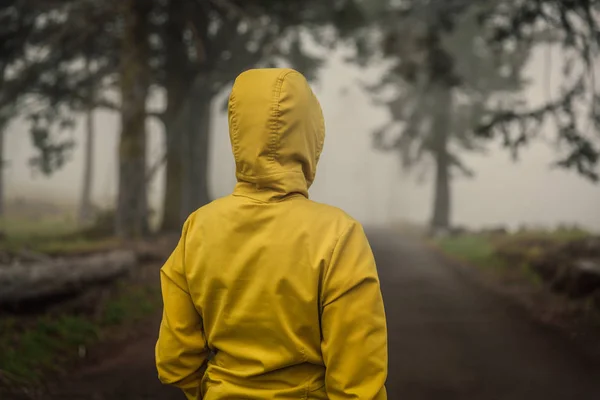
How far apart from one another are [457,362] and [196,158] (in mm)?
9516

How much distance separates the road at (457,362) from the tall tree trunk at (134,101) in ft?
16.5

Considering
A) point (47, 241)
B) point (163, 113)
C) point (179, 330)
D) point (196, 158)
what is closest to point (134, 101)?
point (163, 113)

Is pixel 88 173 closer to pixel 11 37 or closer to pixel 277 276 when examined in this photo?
pixel 11 37

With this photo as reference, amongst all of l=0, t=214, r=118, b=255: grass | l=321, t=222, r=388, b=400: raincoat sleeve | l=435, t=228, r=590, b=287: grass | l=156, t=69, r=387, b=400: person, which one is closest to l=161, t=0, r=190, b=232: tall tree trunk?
l=0, t=214, r=118, b=255: grass

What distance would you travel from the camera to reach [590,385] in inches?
213

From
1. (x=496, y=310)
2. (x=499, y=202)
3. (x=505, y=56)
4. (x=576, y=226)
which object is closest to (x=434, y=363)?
(x=496, y=310)

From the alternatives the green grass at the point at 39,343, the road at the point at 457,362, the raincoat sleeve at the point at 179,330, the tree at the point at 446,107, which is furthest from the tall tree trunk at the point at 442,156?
the raincoat sleeve at the point at 179,330

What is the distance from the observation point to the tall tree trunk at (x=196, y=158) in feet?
39.9

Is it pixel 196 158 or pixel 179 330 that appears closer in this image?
pixel 179 330

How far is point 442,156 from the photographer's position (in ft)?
75.3

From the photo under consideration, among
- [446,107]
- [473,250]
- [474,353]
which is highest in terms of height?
[446,107]

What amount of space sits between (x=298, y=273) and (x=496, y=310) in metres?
7.75

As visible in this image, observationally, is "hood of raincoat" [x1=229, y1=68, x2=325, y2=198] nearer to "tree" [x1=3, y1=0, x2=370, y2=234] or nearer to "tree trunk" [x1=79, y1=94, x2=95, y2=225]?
"tree" [x1=3, y1=0, x2=370, y2=234]

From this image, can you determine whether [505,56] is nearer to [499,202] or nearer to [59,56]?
[59,56]
